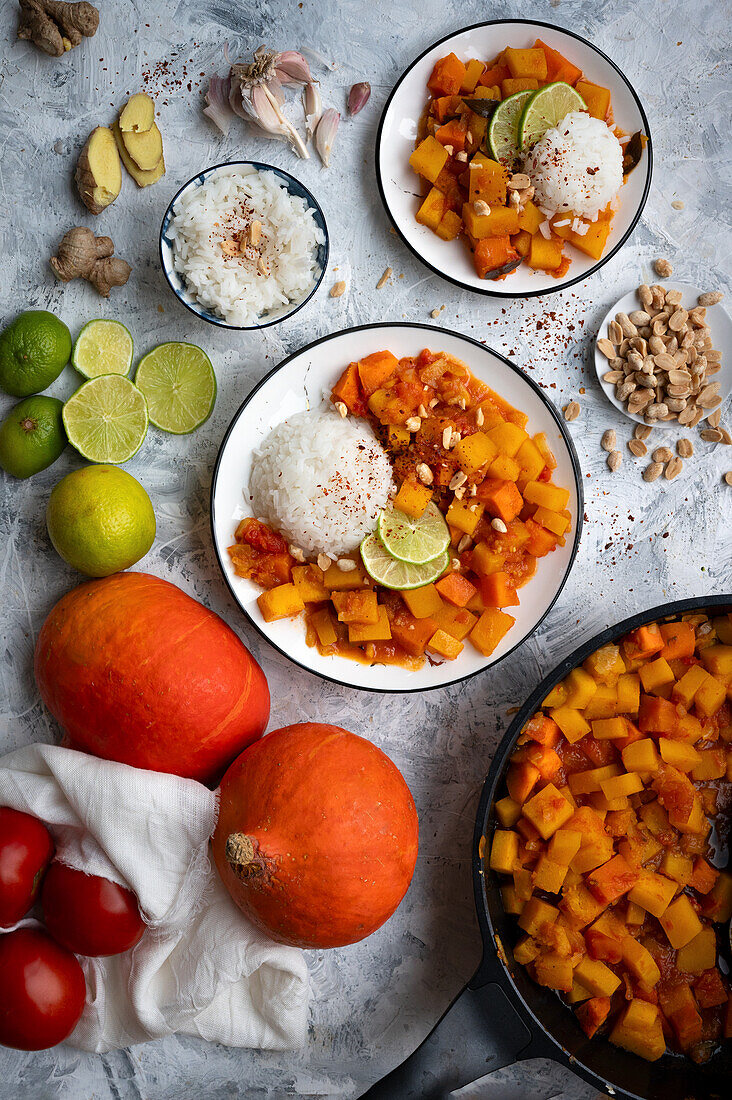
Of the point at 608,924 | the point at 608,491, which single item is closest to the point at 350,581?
the point at 608,491

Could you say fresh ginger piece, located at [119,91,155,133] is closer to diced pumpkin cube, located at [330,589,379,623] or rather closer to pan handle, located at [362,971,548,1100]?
diced pumpkin cube, located at [330,589,379,623]

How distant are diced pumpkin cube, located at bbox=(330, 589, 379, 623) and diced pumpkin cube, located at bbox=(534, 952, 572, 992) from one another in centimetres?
95

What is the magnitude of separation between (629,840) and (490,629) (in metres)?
0.65

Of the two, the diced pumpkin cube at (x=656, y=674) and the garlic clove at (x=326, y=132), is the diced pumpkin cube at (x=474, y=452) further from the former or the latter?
the garlic clove at (x=326, y=132)

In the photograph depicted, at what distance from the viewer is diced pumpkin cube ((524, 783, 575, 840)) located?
1899 millimetres

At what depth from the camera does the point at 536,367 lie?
2.21 meters

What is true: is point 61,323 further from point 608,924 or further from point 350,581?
point 608,924

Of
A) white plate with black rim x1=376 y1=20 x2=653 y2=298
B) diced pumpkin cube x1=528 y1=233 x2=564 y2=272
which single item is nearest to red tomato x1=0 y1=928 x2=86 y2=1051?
white plate with black rim x1=376 y1=20 x2=653 y2=298

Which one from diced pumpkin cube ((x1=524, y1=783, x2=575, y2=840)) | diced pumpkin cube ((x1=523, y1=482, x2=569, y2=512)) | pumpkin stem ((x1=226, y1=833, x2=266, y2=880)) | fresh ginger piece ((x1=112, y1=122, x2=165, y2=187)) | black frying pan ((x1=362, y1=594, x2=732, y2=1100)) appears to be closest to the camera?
pumpkin stem ((x1=226, y1=833, x2=266, y2=880))

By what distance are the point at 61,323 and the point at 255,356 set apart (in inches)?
20.5

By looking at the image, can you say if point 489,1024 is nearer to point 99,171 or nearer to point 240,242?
point 240,242

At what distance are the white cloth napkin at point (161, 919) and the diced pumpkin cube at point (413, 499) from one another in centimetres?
88

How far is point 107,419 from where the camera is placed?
6.67 feet

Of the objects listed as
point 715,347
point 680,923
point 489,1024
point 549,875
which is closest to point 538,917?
point 549,875
